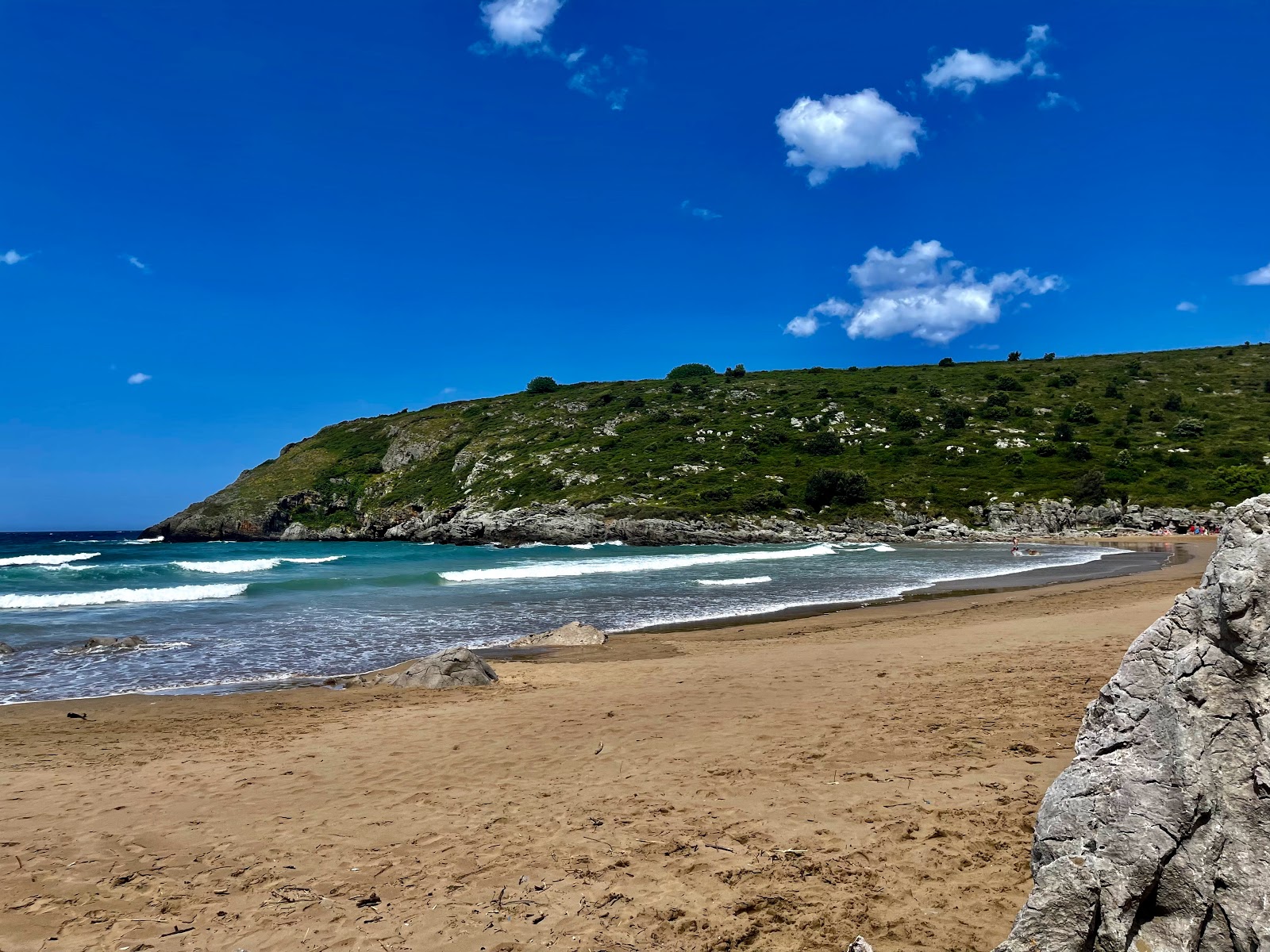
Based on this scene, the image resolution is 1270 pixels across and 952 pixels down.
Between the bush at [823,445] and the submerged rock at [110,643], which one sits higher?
the bush at [823,445]

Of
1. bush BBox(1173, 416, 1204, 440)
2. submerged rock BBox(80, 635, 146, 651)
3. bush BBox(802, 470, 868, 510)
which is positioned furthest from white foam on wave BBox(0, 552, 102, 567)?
bush BBox(1173, 416, 1204, 440)

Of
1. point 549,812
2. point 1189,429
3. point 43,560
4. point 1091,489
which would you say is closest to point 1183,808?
point 549,812

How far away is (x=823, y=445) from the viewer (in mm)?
84625

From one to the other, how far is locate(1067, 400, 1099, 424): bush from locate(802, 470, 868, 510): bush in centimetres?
3387

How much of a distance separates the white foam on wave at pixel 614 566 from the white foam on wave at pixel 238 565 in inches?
595

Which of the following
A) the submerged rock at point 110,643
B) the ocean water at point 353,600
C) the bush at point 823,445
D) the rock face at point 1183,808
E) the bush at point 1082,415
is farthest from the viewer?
the bush at point 823,445

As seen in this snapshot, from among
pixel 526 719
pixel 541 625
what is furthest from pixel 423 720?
pixel 541 625

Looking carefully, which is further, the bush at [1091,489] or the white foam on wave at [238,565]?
the bush at [1091,489]

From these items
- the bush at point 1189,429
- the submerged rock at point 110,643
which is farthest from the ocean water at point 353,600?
the bush at point 1189,429

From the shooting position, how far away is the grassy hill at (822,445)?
227 feet

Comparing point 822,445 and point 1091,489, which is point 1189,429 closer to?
point 1091,489

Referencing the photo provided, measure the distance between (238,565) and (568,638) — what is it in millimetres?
39361

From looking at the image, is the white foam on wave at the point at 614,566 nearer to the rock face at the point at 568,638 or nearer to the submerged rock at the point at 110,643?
the rock face at the point at 568,638

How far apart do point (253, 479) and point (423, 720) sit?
109 metres
